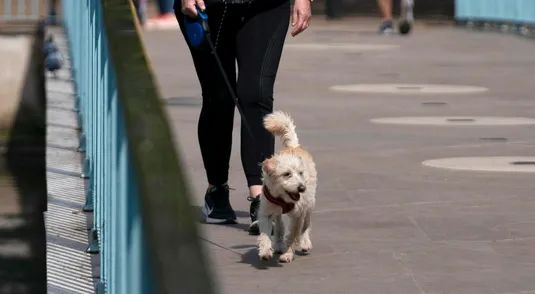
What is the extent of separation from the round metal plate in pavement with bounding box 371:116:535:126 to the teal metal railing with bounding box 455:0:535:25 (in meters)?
12.4

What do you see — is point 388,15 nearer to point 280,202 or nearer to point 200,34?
point 200,34

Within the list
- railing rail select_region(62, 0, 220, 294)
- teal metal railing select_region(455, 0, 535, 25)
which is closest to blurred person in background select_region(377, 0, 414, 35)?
teal metal railing select_region(455, 0, 535, 25)

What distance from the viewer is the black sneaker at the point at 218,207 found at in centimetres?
650

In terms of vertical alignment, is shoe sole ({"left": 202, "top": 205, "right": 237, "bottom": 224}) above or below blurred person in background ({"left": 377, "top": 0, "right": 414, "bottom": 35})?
above

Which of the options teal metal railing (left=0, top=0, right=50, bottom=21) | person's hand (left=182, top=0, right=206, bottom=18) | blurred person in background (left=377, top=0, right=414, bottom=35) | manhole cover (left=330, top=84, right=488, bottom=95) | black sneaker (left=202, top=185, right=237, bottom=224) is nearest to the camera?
person's hand (left=182, top=0, right=206, bottom=18)

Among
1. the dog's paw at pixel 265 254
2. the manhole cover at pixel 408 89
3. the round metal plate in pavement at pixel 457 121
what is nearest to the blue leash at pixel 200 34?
the dog's paw at pixel 265 254

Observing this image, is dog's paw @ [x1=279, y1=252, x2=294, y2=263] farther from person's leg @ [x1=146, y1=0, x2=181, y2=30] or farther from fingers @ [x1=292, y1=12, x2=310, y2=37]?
person's leg @ [x1=146, y1=0, x2=181, y2=30]

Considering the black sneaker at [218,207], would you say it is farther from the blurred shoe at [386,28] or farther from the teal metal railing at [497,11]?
the blurred shoe at [386,28]

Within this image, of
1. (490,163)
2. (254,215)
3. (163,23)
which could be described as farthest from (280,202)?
(163,23)

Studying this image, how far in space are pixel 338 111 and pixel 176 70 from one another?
17.6ft

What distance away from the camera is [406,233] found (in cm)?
641

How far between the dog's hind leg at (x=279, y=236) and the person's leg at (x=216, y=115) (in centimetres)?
76

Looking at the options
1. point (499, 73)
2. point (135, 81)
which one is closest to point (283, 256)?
point (135, 81)

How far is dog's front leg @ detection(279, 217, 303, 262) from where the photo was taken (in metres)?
5.64
